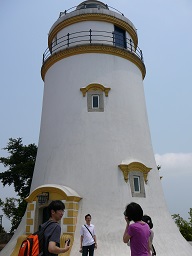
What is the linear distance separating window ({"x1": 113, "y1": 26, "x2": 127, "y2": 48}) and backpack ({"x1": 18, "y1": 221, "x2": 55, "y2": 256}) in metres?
11.8

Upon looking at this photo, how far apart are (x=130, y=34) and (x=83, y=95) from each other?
5.27 metres

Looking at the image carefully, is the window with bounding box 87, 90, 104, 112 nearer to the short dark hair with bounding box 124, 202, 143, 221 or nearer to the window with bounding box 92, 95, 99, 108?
the window with bounding box 92, 95, 99, 108

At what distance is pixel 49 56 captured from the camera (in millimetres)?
13469

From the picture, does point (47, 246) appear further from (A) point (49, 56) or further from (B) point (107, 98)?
(A) point (49, 56)

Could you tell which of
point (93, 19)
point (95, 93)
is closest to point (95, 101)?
point (95, 93)

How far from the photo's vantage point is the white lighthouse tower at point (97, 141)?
10148mm

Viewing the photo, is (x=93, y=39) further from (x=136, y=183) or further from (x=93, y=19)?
(x=136, y=183)

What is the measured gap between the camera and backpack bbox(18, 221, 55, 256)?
3264 mm

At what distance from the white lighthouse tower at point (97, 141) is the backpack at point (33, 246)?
20.8 ft

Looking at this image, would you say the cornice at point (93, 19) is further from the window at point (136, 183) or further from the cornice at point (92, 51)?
the window at point (136, 183)

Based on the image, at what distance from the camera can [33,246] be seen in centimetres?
331

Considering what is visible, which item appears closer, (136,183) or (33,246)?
(33,246)

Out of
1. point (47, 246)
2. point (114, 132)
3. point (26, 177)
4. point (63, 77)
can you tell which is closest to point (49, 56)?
point (63, 77)

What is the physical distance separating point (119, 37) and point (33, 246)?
1260 centimetres
